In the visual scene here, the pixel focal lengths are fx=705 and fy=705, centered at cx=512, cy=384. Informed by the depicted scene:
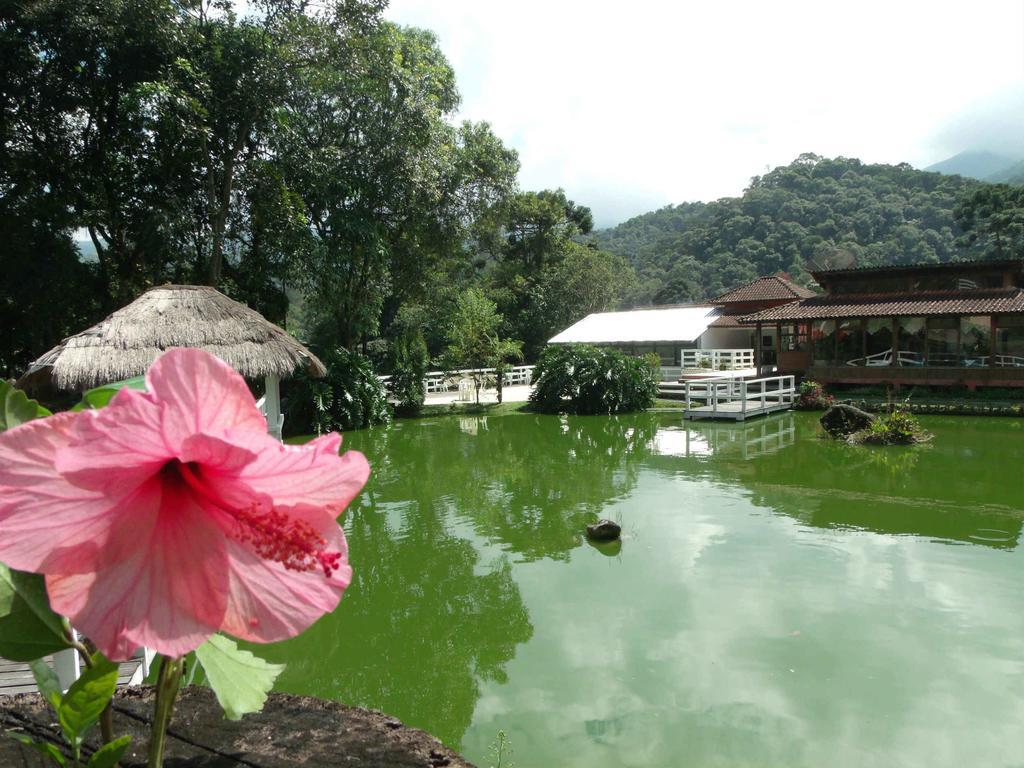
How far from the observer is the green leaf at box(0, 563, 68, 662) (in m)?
0.77

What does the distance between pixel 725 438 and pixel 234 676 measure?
14036 mm

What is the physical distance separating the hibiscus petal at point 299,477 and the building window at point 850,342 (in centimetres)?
2246

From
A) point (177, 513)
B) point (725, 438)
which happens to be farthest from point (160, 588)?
point (725, 438)

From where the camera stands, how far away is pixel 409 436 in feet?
49.0

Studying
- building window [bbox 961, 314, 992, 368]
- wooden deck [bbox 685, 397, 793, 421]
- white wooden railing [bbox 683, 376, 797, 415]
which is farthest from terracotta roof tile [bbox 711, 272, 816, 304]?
wooden deck [bbox 685, 397, 793, 421]

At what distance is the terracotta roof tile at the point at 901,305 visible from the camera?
18.2 meters

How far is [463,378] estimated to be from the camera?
19.9 metres

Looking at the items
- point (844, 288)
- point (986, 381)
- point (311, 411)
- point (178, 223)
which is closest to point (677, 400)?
point (844, 288)

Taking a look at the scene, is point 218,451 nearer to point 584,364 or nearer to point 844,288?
point 584,364

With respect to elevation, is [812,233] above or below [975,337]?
above

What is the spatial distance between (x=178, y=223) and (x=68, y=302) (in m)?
3.82

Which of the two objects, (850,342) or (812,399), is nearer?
(812,399)

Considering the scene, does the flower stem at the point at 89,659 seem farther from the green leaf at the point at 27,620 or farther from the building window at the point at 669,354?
the building window at the point at 669,354

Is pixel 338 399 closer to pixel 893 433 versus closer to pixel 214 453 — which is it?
A: pixel 893 433
